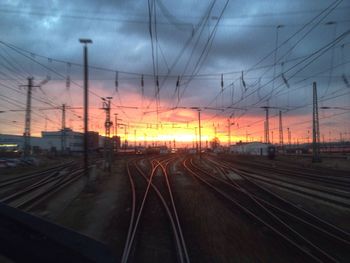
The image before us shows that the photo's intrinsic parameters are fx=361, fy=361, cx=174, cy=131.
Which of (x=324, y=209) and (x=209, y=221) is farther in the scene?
(x=324, y=209)

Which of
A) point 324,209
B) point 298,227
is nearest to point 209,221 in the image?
point 298,227

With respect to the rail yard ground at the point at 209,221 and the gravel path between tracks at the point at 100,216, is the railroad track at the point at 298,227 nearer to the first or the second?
the rail yard ground at the point at 209,221

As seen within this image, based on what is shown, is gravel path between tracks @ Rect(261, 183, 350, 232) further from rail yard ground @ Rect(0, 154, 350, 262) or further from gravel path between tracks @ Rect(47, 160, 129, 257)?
gravel path between tracks @ Rect(47, 160, 129, 257)

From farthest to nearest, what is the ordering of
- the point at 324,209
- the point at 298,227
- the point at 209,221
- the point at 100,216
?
the point at 324,209
the point at 100,216
the point at 209,221
the point at 298,227

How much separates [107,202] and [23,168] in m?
32.8

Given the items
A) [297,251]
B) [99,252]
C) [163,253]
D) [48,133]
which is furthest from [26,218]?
[48,133]

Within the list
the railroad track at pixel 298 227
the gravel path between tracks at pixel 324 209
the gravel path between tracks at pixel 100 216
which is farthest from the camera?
the gravel path between tracks at pixel 324 209

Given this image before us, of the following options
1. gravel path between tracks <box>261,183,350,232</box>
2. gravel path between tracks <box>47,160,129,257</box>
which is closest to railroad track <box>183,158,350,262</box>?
gravel path between tracks <box>261,183,350,232</box>

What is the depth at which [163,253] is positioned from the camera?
32.3 ft

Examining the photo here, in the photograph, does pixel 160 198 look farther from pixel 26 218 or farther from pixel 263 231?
pixel 26 218

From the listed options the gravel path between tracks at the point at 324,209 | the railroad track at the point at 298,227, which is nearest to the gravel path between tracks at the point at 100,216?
the railroad track at the point at 298,227

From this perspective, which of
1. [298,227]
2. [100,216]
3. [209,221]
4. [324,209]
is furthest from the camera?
[324,209]

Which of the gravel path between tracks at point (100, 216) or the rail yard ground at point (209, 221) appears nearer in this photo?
the rail yard ground at point (209, 221)

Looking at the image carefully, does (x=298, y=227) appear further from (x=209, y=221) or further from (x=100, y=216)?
(x=100, y=216)
